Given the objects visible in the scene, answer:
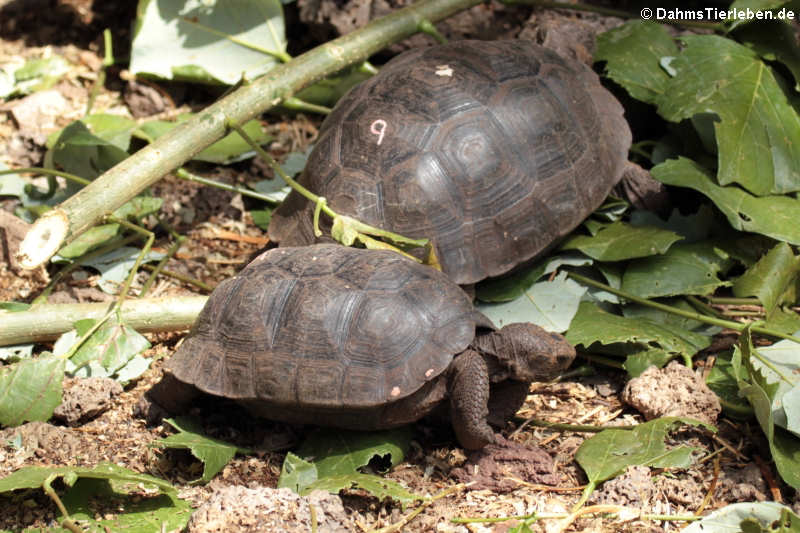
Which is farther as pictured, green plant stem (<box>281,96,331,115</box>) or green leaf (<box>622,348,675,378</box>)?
green plant stem (<box>281,96,331,115</box>)

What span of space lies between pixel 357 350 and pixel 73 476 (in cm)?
102

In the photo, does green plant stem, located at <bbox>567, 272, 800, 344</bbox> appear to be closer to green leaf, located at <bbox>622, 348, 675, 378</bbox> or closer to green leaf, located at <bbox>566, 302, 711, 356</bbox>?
green leaf, located at <bbox>566, 302, 711, 356</bbox>

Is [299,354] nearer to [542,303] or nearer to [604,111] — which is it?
[542,303]

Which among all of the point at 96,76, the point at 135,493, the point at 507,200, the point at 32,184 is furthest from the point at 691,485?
the point at 96,76

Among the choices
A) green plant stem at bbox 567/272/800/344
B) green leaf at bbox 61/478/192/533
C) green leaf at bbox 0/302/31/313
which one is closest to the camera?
green leaf at bbox 61/478/192/533

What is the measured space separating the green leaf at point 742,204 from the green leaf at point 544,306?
28.4 inches

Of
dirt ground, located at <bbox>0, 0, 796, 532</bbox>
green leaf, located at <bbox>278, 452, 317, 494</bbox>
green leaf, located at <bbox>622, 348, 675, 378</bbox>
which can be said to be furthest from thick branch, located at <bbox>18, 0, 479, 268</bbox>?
green leaf, located at <bbox>622, 348, 675, 378</bbox>

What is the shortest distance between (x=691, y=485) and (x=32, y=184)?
360 centimetres

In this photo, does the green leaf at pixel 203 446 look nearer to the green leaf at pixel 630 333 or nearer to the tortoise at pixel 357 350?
the tortoise at pixel 357 350

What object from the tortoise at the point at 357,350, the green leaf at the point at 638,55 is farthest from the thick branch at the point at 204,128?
the green leaf at the point at 638,55

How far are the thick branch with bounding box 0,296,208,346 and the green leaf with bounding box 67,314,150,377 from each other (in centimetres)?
18

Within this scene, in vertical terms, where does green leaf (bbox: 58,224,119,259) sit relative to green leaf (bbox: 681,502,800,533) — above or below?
above

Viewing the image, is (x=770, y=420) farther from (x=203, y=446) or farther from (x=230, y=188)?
(x=230, y=188)

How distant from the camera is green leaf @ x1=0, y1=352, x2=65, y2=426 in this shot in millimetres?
3166
